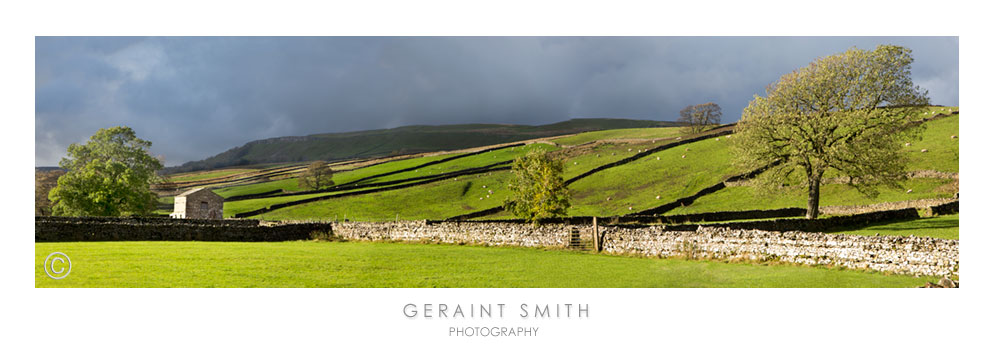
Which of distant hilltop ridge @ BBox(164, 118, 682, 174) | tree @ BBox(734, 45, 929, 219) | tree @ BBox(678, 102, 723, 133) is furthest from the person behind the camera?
distant hilltop ridge @ BBox(164, 118, 682, 174)

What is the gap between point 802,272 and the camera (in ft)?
44.4

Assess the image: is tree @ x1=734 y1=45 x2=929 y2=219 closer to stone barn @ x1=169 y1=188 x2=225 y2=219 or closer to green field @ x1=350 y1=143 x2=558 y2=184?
green field @ x1=350 y1=143 x2=558 y2=184

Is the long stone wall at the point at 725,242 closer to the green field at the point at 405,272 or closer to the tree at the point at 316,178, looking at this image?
the green field at the point at 405,272

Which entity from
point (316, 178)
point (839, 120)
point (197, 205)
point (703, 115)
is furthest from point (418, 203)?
point (703, 115)

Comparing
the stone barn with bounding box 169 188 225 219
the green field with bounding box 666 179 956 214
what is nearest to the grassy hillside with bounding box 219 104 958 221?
the green field with bounding box 666 179 956 214

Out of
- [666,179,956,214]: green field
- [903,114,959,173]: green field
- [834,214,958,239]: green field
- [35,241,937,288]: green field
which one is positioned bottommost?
[35,241,937,288]: green field

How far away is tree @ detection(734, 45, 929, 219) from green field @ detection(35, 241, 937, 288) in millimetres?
13331

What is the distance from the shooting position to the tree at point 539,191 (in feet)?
85.9

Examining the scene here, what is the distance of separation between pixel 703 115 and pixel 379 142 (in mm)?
63616

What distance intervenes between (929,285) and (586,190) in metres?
26.0

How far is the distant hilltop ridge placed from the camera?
67375mm

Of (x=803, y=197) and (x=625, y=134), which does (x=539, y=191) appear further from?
(x=625, y=134)

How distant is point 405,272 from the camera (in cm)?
1354

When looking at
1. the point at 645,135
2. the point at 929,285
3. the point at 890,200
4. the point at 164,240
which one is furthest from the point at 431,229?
the point at 645,135
